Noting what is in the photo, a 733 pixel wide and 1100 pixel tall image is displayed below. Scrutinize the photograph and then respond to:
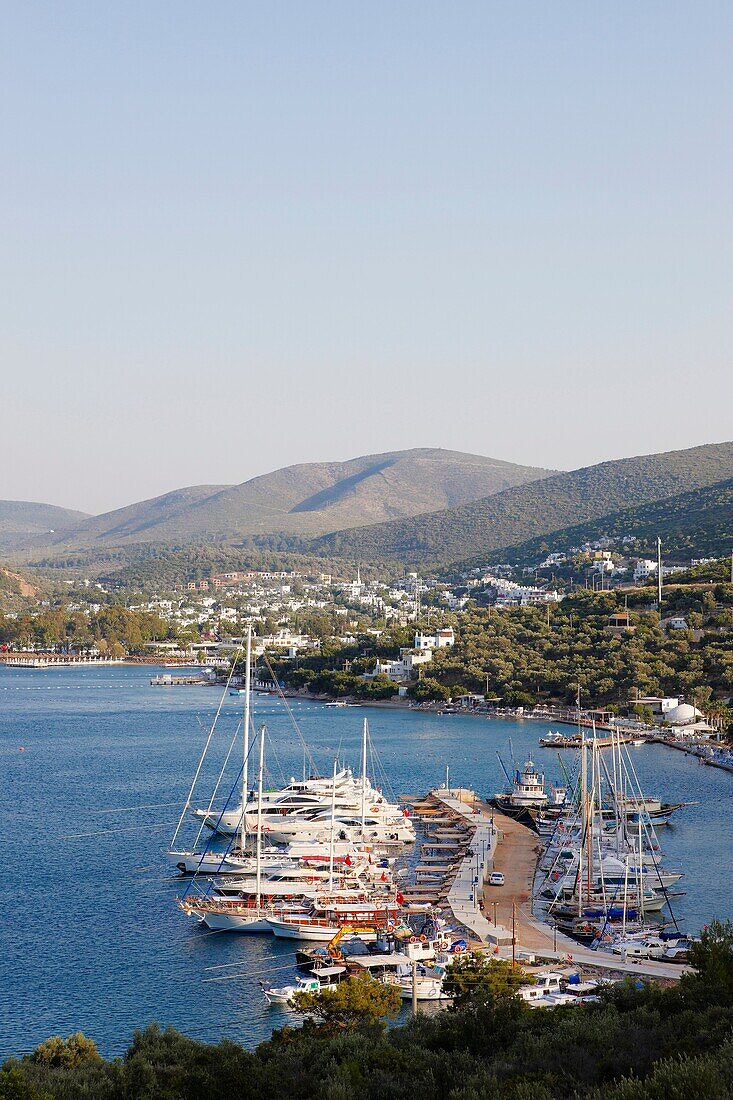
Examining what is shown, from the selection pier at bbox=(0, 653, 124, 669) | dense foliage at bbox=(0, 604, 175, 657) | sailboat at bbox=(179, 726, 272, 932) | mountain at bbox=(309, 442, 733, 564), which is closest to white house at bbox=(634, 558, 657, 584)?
dense foliage at bbox=(0, 604, 175, 657)

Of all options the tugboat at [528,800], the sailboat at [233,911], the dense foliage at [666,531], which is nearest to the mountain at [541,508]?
the dense foliage at [666,531]

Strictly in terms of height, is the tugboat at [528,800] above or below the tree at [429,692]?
below

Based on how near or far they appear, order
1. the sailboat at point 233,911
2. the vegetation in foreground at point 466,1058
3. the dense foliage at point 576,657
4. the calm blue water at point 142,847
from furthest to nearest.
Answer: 1. the dense foliage at point 576,657
2. the sailboat at point 233,911
3. the calm blue water at point 142,847
4. the vegetation in foreground at point 466,1058

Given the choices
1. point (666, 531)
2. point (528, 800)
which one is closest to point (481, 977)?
point (528, 800)

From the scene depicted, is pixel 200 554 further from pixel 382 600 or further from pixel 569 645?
pixel 569 645

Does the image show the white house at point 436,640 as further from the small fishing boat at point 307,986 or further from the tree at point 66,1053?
the tree at point 66,1053

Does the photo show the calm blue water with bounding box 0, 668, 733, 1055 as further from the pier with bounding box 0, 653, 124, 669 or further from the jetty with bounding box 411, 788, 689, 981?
the pier with bounding box 0, 653, 124, 669
